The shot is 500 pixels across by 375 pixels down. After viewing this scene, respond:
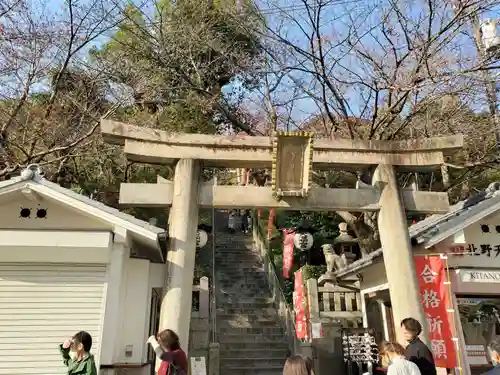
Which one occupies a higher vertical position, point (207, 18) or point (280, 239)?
point (207, 18)

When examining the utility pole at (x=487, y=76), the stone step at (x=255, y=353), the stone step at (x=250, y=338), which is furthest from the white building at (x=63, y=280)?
the utility pole at (x=487, y=76)

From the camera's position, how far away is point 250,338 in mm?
14312

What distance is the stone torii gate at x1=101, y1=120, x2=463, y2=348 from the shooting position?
26.2 ft

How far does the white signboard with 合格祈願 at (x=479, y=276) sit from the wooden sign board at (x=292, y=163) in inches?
152

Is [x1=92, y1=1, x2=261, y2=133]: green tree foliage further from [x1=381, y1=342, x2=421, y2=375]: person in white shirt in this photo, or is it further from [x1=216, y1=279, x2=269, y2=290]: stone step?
[x1=381, y1=342, x2=421, y2=375]: person in white shirt

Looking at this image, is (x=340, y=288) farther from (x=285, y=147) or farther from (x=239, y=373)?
(x=285, y=147)

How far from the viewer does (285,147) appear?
8492 mm

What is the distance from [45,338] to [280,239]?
54.8 feet

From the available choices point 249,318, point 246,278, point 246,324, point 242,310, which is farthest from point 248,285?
point 246,324

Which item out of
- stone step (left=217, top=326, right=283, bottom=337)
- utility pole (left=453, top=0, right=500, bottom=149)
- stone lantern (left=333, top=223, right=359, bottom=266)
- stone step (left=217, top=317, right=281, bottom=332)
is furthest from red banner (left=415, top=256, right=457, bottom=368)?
stone lantern (left=333, top=223, right=359, bottom=266)

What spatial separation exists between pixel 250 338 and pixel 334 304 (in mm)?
3564

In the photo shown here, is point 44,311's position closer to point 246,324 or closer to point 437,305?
point 437,305

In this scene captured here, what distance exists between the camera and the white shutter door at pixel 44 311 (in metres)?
7.54

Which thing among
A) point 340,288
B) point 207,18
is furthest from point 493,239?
point 207,18
